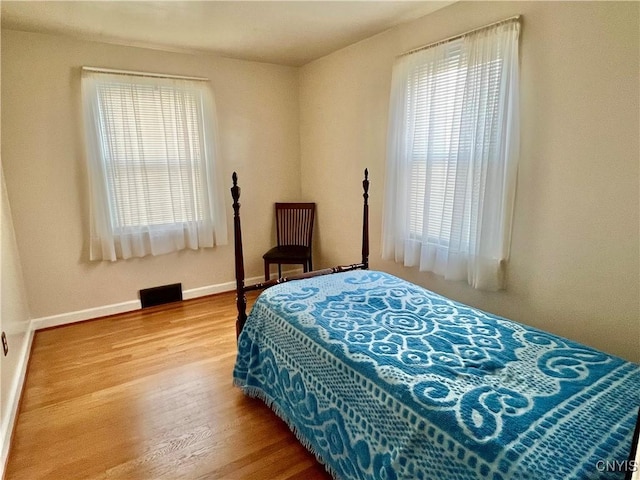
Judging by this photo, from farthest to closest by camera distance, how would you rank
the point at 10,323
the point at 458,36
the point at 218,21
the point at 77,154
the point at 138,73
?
the point at 138,73 → the point at 77,154 → the point at 218,21 → the point at 458,36 → the point at 10,323

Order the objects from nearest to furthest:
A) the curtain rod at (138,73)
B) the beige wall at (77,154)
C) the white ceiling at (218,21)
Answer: the white ceiling at (218,21)
the beige wall at (77,154)
the curtain rod at (138,73)

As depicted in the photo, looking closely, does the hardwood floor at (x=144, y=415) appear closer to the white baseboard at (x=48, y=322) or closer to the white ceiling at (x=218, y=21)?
the white baseboard at (x=48, y=322)

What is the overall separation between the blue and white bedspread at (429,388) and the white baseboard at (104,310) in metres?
1.86

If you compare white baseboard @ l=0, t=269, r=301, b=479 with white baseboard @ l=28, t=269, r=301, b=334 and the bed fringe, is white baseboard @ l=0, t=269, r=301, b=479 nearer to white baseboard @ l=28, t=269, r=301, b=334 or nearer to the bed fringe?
white baseboard @ l=28, t=269, r=301, b=334

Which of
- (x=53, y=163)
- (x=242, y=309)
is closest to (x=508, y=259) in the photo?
(x=242, y=309)

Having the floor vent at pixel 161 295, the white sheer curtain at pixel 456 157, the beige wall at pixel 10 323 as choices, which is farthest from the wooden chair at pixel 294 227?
the beige wall at pixel 10 323

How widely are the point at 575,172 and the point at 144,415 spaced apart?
2.70 m

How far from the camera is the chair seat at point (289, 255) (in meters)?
3.63

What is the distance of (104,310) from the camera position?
11.1ft

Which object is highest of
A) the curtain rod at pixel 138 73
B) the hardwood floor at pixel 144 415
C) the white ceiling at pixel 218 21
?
the white ceiling at pixel 218 21

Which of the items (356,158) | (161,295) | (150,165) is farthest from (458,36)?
(161,295)

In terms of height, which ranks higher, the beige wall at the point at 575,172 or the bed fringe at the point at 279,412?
the beige wall at the point at 575,172

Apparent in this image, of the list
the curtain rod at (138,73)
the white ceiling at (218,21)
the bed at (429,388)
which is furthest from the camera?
the curtain rod at (138,73)

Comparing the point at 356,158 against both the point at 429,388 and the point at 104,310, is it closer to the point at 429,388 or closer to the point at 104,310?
the point at 429,388
